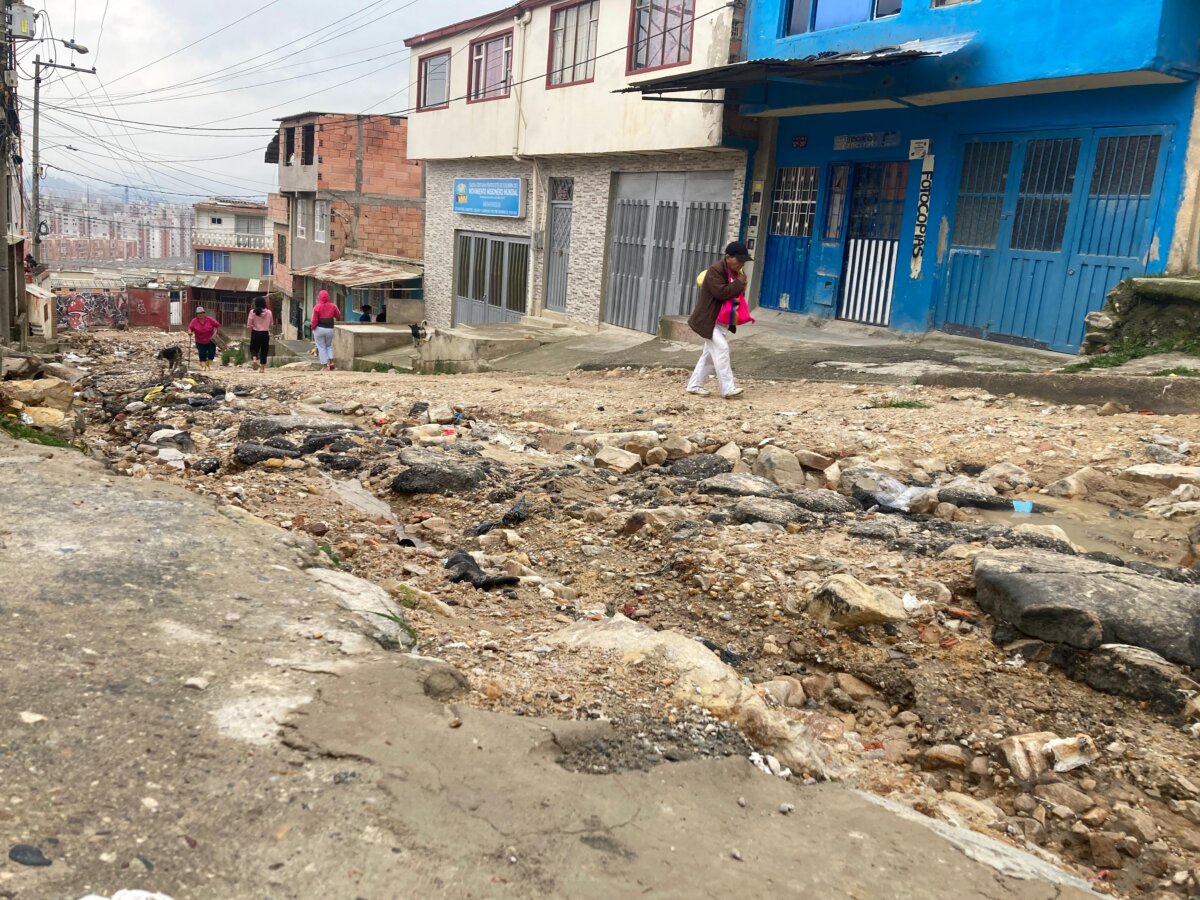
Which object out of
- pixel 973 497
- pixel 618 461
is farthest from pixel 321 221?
pixel 973 497

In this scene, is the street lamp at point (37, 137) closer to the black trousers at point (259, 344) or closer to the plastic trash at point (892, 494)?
the black trousers at point (259, 344)

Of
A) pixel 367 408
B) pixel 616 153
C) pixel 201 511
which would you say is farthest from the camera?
pixel 616 153

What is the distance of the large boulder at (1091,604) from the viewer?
139 inches

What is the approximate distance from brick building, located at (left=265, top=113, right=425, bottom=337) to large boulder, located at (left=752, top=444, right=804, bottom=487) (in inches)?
942

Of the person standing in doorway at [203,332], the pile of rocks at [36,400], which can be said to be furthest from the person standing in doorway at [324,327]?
the pile of rocks at [36,400]

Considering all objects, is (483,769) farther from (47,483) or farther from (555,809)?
(47,483)

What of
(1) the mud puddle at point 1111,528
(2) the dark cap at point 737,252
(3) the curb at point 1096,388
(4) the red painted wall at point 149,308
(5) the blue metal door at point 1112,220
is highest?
(5) the blue metal door at point 1112,220

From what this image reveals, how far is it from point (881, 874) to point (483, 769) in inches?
36.7

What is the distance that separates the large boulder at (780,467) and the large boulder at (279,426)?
3.12 metres

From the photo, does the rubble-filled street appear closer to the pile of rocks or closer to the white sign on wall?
the pile of rocks

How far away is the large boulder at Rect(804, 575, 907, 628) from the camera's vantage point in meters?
3.82

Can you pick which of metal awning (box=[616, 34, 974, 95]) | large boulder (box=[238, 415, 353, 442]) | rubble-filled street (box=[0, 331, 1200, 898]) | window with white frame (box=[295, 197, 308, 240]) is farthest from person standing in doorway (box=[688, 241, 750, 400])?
window with white frame (box=[295, 197, 308, 240])

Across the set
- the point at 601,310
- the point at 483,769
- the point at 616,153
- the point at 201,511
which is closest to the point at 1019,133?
the point at 616,153

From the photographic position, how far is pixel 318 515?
207 inches
